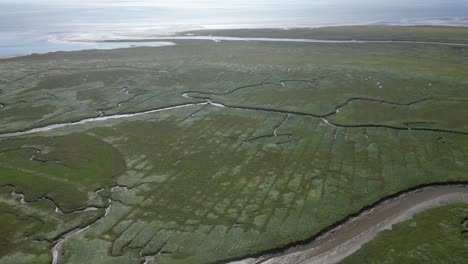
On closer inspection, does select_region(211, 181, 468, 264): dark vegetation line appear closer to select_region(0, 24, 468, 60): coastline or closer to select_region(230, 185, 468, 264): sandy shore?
select_region(230, 185, 468, 264): sandy shore

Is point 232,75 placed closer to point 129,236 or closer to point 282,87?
point 282,87

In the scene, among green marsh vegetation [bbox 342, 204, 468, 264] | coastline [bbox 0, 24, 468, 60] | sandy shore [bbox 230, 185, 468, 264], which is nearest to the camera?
green marsh vegetation [bbox 342, 204, 468, 264]

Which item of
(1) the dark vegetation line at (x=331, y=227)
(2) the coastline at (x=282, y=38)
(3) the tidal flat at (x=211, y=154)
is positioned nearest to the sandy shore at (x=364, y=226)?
(1) the dark vegetation line at (x=331, y=227)

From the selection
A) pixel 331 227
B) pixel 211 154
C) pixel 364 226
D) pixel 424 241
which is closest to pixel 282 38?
pixel 211 154

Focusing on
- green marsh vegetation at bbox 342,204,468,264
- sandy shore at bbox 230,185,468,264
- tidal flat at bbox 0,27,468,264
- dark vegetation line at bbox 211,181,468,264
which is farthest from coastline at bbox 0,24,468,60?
green marsh vegetation at bbox 342,204,468,264

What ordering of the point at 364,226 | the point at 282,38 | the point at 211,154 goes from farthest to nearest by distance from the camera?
1. the point at 282,38
2. the point at 211,154
3. the point at 364,226

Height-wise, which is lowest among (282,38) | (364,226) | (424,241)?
(364,226)

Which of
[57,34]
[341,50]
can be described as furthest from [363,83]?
[57,34]

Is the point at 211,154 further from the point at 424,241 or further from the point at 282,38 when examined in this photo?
the point at 282,38
